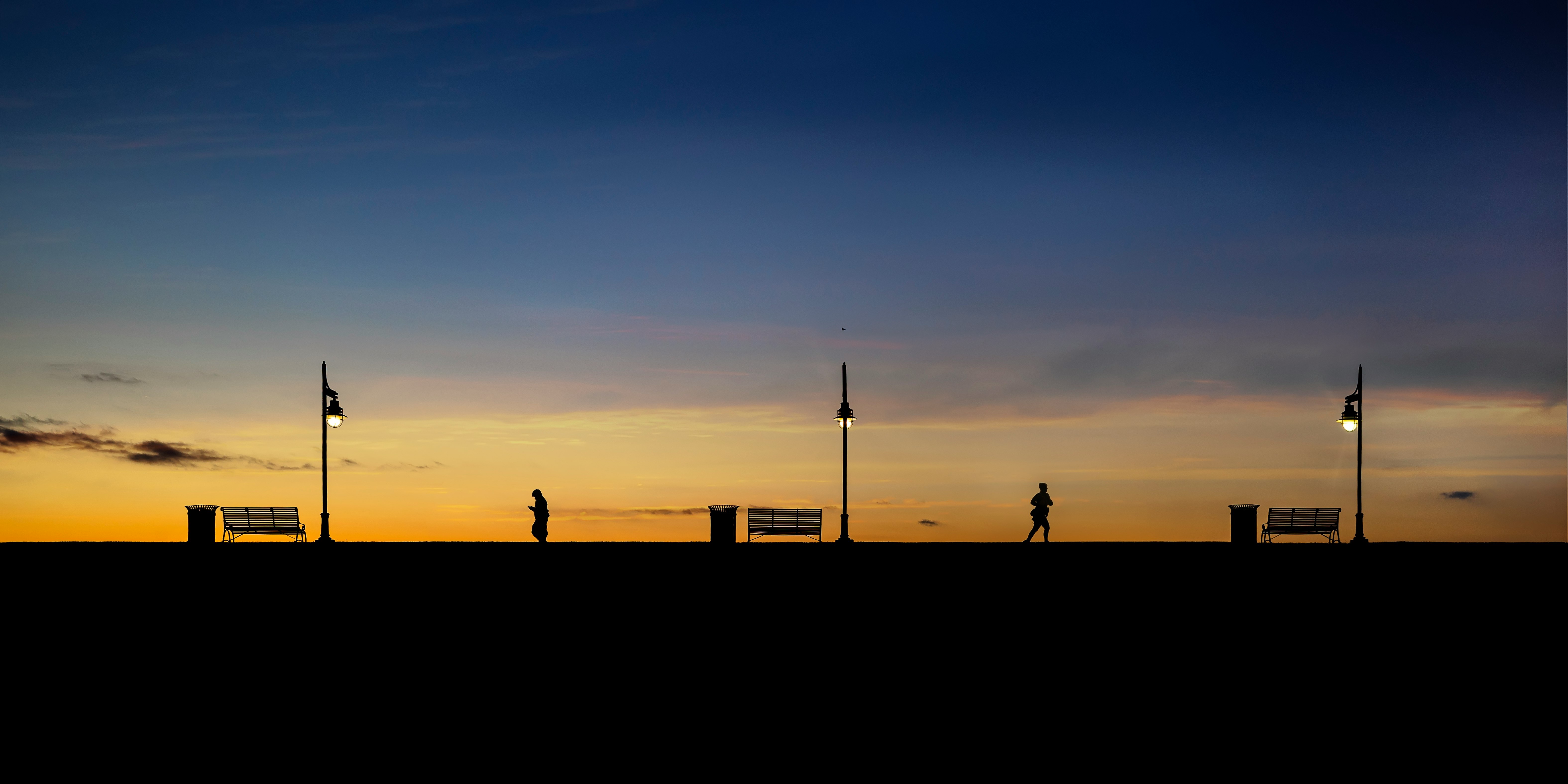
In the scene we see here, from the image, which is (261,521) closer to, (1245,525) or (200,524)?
(200,524)

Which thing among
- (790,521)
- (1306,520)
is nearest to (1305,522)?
(1306,520)

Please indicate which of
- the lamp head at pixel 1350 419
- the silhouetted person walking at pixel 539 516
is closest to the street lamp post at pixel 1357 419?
the lamp head at pixel 1350 419

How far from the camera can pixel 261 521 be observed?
3050 cm

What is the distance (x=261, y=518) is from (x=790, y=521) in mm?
13306

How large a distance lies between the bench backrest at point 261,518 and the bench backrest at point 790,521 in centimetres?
1158

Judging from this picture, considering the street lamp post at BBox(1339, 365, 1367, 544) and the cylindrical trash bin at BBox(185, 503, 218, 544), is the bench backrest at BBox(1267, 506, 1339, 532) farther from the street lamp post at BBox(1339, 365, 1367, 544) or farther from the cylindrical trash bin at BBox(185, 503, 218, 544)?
the cylindrical trash bin at BBox(185, 503, 218, 544)

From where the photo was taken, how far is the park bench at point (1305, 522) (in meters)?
29.8
